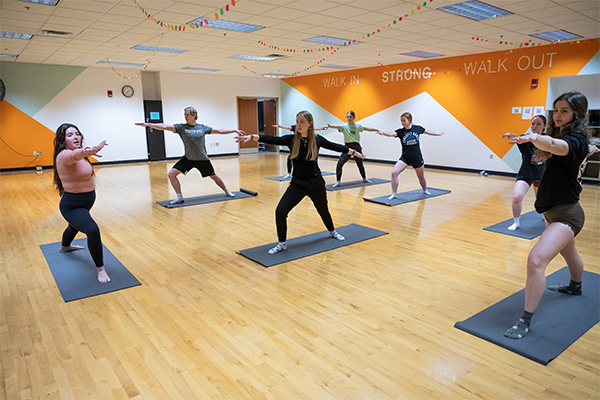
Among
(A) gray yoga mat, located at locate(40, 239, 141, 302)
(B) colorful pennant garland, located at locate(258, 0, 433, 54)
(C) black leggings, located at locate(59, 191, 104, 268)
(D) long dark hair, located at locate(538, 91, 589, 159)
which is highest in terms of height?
(B) colorful pennant garland, located at locate(258, 0, 433, 54)

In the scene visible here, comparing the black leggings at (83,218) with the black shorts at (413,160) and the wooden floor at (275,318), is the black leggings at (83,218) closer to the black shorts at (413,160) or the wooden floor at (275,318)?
the wooden floor at (275,318)

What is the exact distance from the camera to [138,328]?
2551 mm

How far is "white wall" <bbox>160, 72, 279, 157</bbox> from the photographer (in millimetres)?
12336

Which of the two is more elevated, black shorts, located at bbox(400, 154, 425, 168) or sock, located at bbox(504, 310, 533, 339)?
black shorts, located at bbox(400, 154, 425, 168)

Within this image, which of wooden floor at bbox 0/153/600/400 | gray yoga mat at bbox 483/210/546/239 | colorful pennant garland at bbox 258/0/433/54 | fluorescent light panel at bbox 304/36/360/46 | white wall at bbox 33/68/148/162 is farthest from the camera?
white wall at bbox 33/68/148/162

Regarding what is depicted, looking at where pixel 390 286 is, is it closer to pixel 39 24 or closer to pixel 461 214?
pixel 461 214

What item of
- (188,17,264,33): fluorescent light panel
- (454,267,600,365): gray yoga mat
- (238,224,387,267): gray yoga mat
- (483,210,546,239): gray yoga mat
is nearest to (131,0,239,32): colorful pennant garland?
(188,17,264,33): fluorescent light panel

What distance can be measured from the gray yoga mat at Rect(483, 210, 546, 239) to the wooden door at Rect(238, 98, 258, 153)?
10.5 meters

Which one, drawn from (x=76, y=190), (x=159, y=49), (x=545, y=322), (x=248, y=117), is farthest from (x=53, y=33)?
Result: (x=248, y=117)

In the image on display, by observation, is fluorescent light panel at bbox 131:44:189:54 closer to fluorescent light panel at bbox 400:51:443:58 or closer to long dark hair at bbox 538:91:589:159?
→ fluorescent light panel at bbox 400:51:443:58

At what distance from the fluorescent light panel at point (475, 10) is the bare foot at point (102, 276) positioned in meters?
5.00

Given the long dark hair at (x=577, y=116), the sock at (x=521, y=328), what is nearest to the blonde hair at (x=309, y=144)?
the long dark hair at (x=577, y=116)

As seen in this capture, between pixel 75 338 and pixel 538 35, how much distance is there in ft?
25.9

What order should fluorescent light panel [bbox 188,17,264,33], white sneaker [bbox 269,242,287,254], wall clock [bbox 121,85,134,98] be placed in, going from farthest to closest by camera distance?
wall clock [bbox 121,85,134,98] → fluorescent light panel [bbox 188,17,264,33] → white sneaker [bbox 269,242,287,254]
